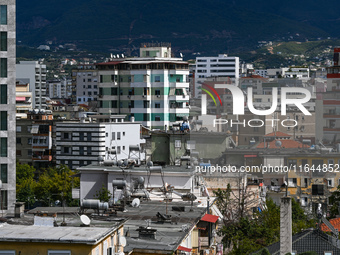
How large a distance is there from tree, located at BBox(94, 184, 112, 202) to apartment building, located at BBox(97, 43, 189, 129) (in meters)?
44.3

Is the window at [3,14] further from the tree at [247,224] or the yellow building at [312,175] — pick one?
the yellow building at [312,175]

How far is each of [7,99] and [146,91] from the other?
48626 mm

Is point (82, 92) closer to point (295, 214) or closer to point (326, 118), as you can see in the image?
point (326, 118)

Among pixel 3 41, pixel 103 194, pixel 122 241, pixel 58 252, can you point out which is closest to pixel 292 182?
pixel 103 194

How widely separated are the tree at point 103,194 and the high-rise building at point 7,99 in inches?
135

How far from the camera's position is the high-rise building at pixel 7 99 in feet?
130

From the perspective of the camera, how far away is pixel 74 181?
54688 millimetres

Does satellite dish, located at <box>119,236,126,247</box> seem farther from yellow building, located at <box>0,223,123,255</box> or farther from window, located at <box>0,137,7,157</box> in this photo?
window, located at <box>0,137,7,157</box>

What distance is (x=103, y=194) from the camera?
40.9m

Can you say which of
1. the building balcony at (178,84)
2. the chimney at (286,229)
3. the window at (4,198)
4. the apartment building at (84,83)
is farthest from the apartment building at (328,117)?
the apartment building at (84,83)

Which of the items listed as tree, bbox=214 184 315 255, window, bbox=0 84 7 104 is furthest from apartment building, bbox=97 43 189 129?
window, bbox=0 84 7 104

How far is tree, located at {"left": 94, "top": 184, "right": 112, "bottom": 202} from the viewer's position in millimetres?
40106

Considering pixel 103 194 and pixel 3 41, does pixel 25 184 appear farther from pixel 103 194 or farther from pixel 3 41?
pixel 3 41

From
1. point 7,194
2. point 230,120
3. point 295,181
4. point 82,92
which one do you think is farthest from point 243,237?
point 82,92
